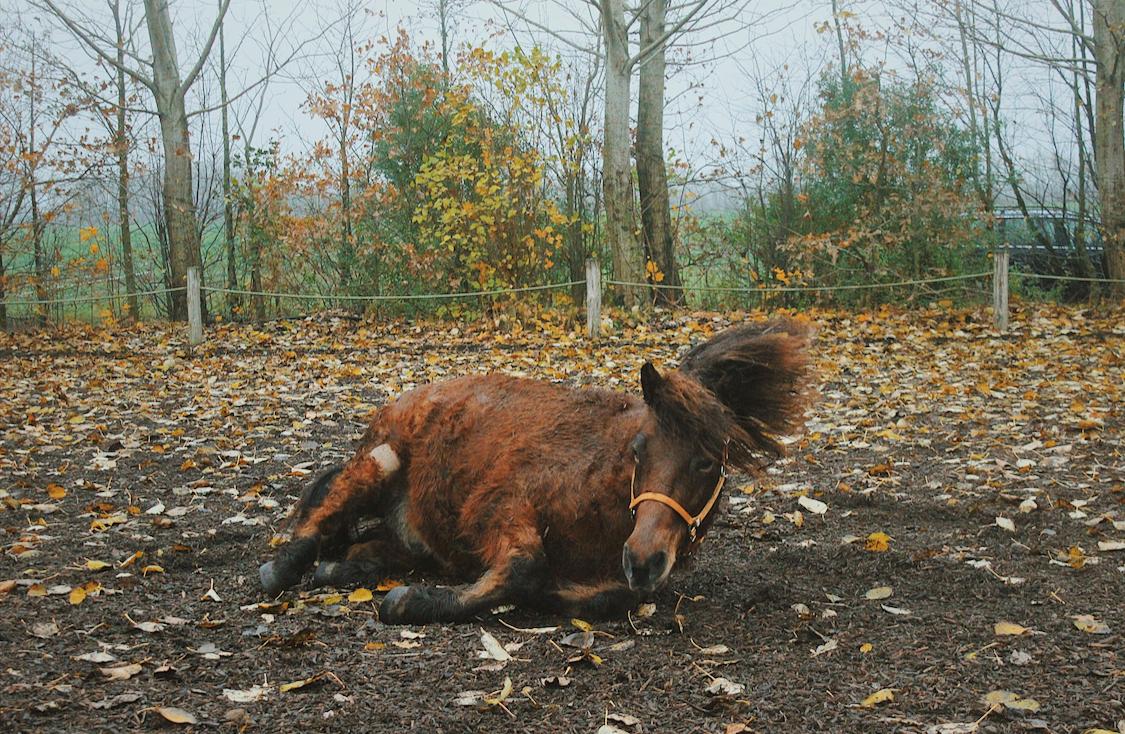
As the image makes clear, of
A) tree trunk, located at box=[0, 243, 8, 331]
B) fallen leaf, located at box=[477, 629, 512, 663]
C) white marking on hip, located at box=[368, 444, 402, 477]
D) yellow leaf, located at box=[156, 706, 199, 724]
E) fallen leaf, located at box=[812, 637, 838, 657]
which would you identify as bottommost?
fallen leaf, located at box=[812, 637, 838, 657]

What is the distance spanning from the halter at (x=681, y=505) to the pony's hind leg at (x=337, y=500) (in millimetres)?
1666

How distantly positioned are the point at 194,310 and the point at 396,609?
517 inches

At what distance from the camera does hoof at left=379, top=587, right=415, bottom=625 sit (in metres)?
4.51

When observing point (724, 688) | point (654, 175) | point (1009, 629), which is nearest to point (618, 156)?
point (654, 175)

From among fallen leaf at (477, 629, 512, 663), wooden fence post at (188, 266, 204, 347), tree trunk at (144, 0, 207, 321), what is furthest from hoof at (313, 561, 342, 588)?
tree trunk at (144, 0, 207, 321)

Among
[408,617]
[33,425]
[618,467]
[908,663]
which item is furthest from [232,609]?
[33,425]

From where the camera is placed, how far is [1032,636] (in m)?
4.14

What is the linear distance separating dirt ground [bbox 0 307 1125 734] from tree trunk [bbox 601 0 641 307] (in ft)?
23.2

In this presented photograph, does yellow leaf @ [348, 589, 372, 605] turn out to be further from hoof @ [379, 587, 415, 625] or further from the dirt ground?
hoof @ [379, 587, 415, 625]

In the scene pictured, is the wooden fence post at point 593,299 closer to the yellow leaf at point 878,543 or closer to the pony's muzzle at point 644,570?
the yellow leaf at point 878,543

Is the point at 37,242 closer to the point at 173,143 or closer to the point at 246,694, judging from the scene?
the point at 173,143

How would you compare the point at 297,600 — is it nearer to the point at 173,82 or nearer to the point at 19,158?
the point at 173,82

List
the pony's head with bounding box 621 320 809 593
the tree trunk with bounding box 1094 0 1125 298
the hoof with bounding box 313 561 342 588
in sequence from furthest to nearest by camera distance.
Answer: the tree trunk with bounding box 1094 0 1125 298
the hoof with bounding box 313 561 342 588
the pony's head with bounding box 621 320 809 593

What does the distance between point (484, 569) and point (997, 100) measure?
54.0 ft
